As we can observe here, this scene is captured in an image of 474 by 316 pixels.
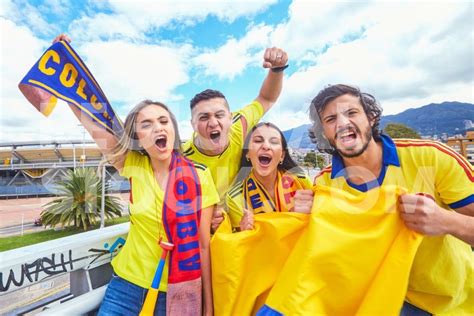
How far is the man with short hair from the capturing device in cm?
223

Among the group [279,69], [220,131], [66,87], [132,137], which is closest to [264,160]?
[220,131]

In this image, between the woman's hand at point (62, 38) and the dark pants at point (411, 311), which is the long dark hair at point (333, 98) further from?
the woman's hand at point (62, 38)

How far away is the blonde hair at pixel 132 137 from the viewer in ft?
6.11

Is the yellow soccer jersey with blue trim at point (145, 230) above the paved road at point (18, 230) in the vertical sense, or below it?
above

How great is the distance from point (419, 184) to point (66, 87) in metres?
2.31

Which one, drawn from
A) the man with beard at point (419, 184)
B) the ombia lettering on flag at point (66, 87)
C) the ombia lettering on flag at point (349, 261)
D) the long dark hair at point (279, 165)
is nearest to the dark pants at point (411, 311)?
the man with beard at point (419, 184)

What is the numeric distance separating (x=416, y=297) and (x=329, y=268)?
769mm

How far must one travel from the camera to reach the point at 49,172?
115 ft

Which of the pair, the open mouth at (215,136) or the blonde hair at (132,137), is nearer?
the blonde hair at (132,137)

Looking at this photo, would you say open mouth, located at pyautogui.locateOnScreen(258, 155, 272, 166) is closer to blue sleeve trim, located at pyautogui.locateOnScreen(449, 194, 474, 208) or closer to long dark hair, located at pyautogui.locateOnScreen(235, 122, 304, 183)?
long dark hair, located at pyautogui.locateOnScreen(235, 122, 304, 183)

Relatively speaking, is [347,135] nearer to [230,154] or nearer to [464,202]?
[464,202]

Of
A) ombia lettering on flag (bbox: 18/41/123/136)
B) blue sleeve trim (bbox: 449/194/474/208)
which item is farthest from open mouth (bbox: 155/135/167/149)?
blue sleeve trim (bbox: 449/194/474/208)

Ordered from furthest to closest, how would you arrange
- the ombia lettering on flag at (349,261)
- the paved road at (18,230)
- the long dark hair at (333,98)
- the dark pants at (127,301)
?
the paved road at (18,230), the long dark hair at (333,98), the dark pants at (127,301), the ombia lettering on flag at (349,261)

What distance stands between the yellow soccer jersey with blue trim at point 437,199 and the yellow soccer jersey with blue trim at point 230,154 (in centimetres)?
98
